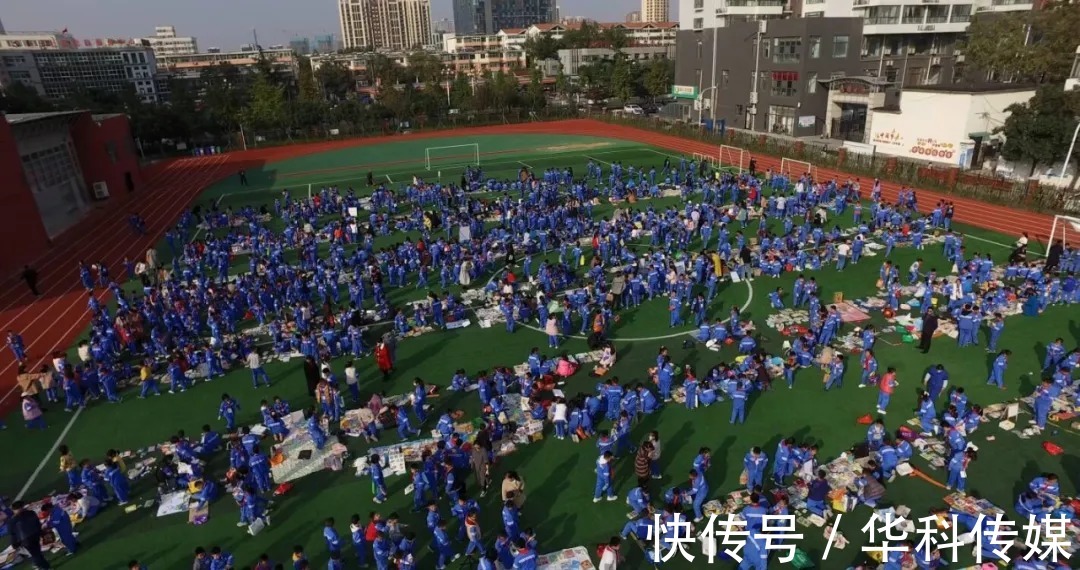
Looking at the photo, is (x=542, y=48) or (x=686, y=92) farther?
(x=542, y=48)

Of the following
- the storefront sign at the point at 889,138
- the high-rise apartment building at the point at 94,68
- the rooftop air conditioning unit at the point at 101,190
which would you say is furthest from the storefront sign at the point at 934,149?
the high-rise apartment building at the point at 94,68

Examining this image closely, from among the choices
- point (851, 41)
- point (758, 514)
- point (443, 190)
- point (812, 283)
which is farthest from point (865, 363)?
point (851, 41)

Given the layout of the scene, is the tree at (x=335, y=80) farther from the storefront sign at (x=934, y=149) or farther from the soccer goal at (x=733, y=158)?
the storefront sign at (x=934, y=149)

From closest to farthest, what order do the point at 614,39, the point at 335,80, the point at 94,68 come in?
the point at 335,80 < the point at 614,39 < the point at 94,68

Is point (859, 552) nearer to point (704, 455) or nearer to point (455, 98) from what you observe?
point (704, 455)

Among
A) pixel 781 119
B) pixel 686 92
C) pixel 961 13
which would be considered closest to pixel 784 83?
pixel 781 119

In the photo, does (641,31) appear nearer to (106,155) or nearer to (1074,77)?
(1074,77)
